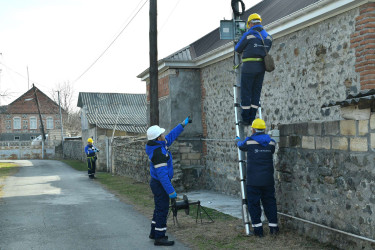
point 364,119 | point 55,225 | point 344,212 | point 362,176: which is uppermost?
point 364,119

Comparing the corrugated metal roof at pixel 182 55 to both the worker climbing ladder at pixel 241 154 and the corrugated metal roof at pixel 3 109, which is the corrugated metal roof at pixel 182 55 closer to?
the worker climbing ladder at pixel 241 154

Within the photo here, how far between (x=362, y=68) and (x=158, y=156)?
4.25 meters

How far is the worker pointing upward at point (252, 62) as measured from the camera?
766 centimetres

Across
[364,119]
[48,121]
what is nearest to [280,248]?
[364,119]

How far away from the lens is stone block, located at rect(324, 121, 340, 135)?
6438mm

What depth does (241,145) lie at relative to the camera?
24.9 feet

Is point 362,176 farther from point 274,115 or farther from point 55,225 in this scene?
point 55,225

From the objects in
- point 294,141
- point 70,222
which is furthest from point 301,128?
point 70,222

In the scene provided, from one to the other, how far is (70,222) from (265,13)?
848 cm

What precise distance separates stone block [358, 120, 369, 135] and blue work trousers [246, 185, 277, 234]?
2.12 m

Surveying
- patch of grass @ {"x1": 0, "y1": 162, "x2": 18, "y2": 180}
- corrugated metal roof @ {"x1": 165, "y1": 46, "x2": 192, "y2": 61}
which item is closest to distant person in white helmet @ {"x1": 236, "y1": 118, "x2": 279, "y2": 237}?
corrugated metal roof @ {"x1": 165, "y1": 46, "x2": 192, "y2": 61}

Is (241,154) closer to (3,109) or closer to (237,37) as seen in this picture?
(237,37)

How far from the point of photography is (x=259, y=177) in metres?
7.39

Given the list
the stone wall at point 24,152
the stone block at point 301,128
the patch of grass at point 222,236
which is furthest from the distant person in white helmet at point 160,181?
the stone wall at point 24,152
